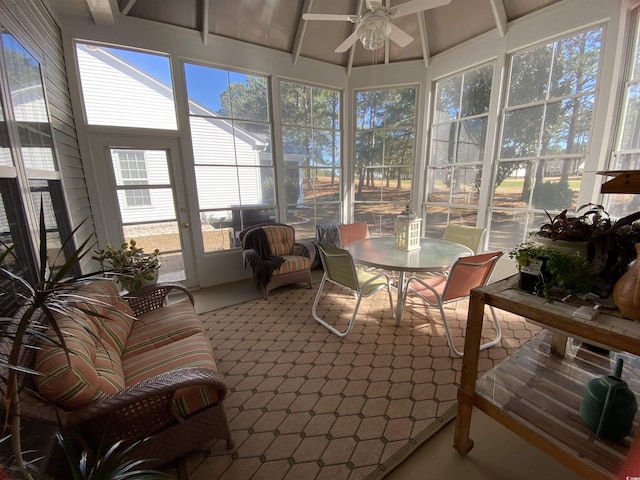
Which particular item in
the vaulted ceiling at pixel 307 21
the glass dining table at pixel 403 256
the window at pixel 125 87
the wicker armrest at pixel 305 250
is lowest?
the wicker armrest at pixel 305 250

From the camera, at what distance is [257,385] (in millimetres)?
1872

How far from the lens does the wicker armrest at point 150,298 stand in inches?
81.4

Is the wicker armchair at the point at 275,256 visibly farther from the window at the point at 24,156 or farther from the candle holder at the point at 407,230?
the window at the point at 24,156

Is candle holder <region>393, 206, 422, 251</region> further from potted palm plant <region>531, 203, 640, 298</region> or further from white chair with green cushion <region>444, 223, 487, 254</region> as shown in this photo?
potted palm plant <region>531, 203, 640, 298</region>

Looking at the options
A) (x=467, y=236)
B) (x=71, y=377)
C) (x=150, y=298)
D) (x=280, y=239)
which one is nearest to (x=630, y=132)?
(x=467, y=236)

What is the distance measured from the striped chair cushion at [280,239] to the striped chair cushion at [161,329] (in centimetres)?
160

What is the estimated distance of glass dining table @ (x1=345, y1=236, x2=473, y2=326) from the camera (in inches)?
84.0

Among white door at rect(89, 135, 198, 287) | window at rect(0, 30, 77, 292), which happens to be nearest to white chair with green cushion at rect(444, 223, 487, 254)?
white door at rect(89, 135, 198, 287)

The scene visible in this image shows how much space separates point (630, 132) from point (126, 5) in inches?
196

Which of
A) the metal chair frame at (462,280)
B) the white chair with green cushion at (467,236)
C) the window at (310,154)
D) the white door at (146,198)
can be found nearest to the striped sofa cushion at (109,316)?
the white door at (146,198)

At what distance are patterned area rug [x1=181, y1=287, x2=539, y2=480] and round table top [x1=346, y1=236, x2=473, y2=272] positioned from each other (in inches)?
27.8

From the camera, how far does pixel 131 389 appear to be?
43.6 inches

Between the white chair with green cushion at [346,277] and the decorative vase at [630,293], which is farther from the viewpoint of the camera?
the white chair with green cushion at [346,277]

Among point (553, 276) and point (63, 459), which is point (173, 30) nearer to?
point (63, 459)
